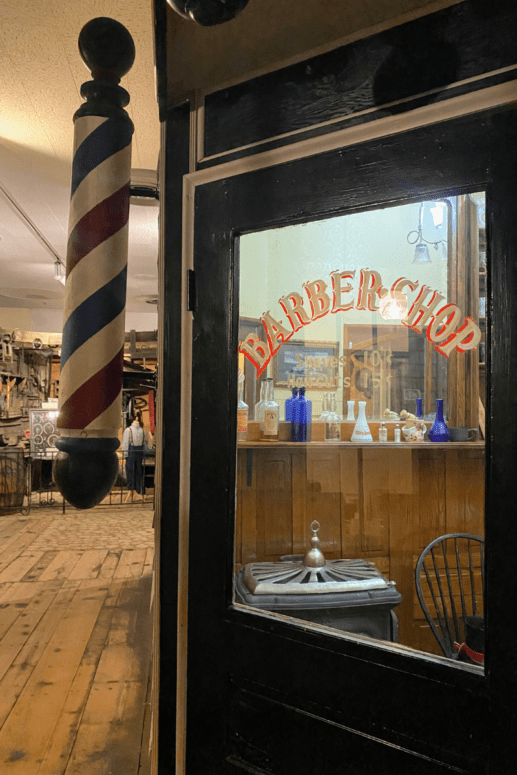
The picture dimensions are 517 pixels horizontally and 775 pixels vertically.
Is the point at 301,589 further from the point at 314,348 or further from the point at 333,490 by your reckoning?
the point at 314,348

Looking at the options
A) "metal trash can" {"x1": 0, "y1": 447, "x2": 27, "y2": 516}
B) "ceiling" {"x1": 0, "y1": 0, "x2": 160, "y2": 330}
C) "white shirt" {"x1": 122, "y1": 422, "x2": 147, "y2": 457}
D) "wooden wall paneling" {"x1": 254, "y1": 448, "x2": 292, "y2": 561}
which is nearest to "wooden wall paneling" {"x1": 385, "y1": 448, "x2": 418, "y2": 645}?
"wooden wall paneling" {"x1": 254, "y1": 448, "x2": 292, "y2": 561}

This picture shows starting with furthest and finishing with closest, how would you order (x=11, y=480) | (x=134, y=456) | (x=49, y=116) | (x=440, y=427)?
(x=134, y=456), (x=11, y=480), (x=49, y=116), (x=440, y=427)

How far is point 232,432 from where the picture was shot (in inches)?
62.8

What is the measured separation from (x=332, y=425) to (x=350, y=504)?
28 centimetres

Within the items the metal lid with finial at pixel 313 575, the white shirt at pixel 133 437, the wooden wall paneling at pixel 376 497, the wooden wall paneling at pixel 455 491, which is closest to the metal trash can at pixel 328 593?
the metal lid with finial at pixel 313 575

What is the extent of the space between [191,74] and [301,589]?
1522 mm

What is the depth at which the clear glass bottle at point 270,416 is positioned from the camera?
1716 millimetres

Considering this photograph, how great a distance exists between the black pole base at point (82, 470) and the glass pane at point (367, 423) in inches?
31.8

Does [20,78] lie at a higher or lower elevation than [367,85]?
higher

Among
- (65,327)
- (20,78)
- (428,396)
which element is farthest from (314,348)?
(20,78)

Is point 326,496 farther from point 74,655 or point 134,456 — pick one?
point 134,456

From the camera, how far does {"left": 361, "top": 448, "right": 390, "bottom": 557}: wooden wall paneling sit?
188 centimetres

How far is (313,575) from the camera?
5.84ft

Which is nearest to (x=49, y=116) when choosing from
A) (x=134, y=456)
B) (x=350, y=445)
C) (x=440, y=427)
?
(x=350, y=445)
